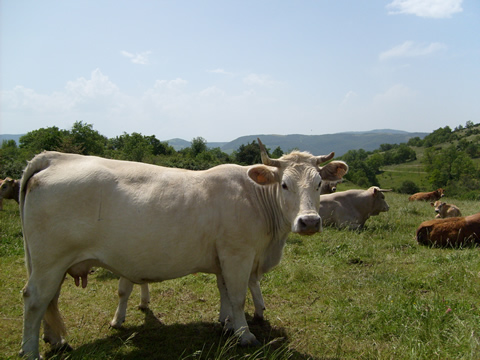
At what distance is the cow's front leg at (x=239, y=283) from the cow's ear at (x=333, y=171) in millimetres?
1679

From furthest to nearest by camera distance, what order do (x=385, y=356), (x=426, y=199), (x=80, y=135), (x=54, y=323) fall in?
(x=80, y=135) → (x=426, y=199) → (x=54, y=323) → (x=385, y=356)

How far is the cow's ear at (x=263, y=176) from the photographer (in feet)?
16.5

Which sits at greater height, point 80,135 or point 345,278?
point 80,135

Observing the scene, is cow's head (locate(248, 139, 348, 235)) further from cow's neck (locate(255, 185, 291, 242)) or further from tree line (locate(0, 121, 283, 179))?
tree line (locate(0, 121, 283, 179))

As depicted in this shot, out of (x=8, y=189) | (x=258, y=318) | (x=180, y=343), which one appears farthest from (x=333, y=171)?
(x=8, y=189)

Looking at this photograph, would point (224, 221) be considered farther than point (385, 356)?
Yes

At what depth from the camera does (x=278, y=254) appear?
17.9 feet

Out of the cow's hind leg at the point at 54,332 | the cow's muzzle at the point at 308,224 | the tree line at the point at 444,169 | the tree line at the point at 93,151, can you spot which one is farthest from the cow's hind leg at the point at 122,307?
the tree line at the point at 444,169

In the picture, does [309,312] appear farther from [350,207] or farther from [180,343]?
[350,207]

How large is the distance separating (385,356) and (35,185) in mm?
4834

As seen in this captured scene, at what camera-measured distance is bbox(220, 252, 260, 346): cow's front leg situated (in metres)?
4.79

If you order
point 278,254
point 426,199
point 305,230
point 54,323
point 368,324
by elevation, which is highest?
point 305,230

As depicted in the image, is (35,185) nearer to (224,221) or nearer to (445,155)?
(224,221)

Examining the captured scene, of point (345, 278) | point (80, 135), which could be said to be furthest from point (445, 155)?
point (345, 278)
